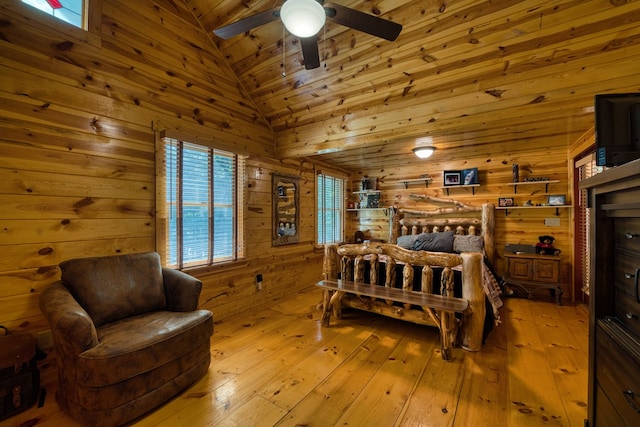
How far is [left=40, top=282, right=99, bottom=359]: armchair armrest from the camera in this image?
1.49 meters

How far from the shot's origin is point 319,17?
5.37 ft

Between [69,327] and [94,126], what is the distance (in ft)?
5.74

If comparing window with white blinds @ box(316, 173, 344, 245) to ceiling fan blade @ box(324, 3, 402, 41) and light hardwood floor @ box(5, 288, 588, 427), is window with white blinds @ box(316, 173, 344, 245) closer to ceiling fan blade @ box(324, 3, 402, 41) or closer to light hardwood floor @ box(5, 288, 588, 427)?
light hardwood floor @ box(5, 288, 588, 427)

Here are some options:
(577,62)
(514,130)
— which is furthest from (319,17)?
(514,130)

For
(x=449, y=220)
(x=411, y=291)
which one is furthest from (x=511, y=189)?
(x=411, y=291)

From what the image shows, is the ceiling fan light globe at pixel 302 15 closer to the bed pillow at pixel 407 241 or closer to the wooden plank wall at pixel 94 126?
the wooden plank wall at pixel 94 126

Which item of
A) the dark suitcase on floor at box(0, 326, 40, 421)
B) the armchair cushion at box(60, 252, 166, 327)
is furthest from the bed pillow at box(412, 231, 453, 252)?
the dark suitcase on floor at box(0, 326, 40, 421)

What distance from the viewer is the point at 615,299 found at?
41.7 inches

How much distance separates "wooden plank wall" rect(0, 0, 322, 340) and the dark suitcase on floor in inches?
14.3

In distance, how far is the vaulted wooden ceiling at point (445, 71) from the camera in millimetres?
2066

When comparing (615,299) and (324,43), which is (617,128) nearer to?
(615,299)

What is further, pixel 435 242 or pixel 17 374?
pixel 435 242

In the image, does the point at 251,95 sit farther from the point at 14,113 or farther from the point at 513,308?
the point at 513,308

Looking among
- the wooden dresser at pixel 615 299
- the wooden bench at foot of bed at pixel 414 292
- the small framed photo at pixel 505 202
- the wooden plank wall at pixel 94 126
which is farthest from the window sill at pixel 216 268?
the small framed photo at pixel 505 202
